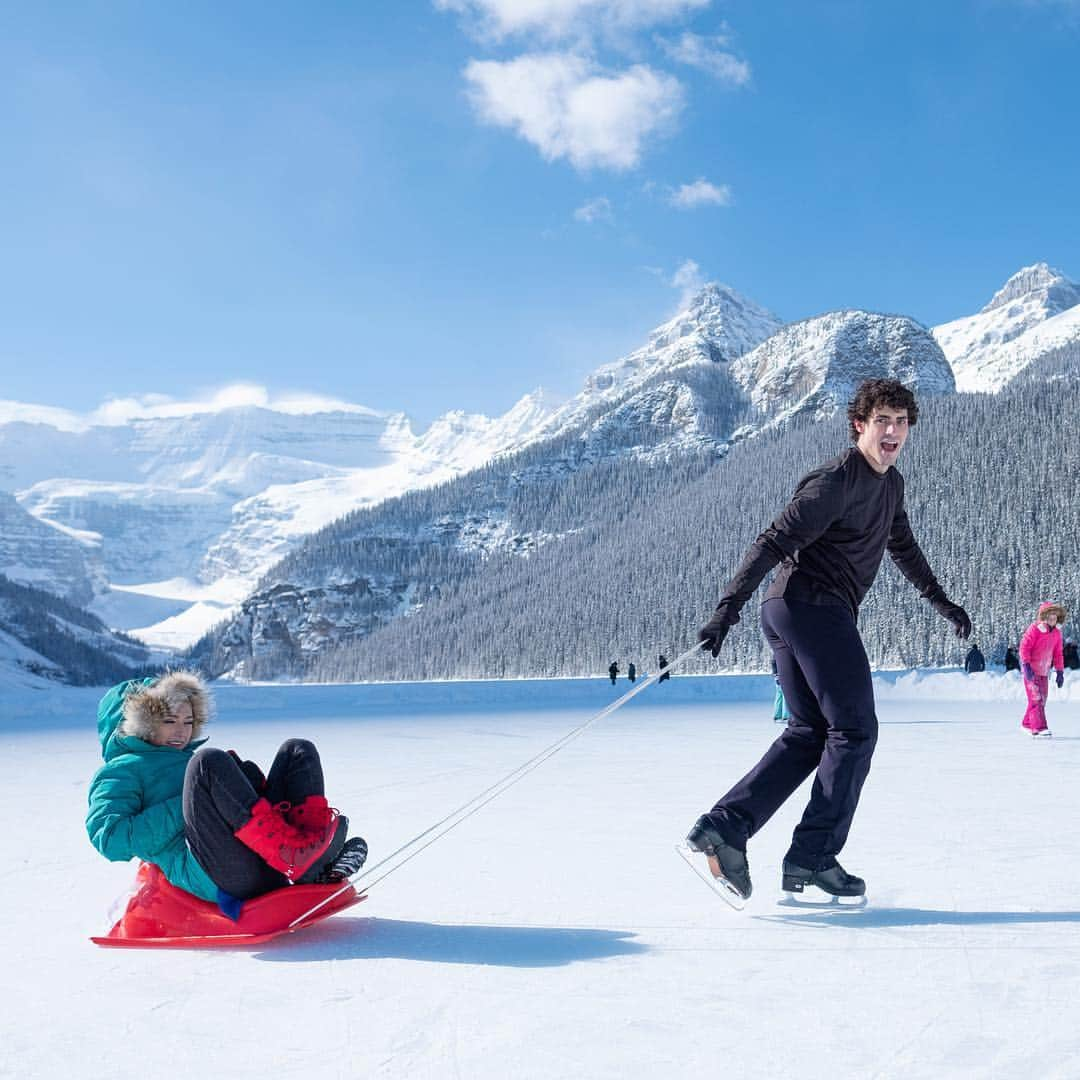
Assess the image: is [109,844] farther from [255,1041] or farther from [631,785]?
[631,785]

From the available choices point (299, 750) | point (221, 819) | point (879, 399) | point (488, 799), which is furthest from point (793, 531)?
point (221, 819)

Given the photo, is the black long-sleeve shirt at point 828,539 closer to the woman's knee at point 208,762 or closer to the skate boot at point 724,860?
the skate boot at point 724,860

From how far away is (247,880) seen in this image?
3.00m

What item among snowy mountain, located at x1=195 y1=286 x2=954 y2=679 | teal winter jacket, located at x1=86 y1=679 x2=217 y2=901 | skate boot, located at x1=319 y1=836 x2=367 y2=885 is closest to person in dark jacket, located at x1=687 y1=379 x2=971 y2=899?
skate boot, located at x1=319 y1=836 x2=367 y2=885

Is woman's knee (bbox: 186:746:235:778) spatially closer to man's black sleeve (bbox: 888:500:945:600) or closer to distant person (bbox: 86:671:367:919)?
distant person (bbox: 86:671:367:919)

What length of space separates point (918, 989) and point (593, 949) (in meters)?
0.86

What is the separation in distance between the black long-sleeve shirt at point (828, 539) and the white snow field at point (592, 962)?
103cm

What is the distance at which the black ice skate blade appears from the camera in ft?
11.1

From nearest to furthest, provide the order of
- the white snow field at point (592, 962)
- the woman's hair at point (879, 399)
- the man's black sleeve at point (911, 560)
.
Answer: the white snow field at point (592, 962) < the woman's hair at point (879, 399) < the man's black sleeve at point (911, 560)

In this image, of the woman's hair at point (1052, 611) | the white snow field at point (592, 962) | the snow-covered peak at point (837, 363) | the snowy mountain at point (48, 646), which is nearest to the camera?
the white snow field at point (592, 962)

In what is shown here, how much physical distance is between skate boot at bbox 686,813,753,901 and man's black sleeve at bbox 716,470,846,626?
0.68 metres

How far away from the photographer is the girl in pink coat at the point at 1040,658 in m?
9.73

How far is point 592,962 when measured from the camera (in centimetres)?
271

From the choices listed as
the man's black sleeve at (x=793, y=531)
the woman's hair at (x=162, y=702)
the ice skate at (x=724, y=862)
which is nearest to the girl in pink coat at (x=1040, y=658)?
the man's black sleeve at (x=793, y=531)
